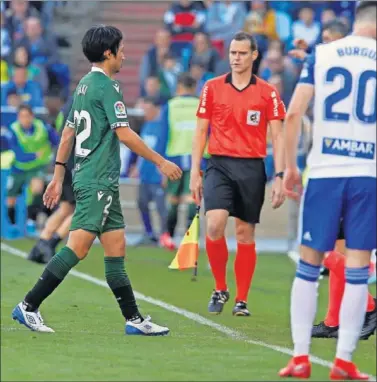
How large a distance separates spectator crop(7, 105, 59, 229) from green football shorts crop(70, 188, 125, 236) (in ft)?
34.5

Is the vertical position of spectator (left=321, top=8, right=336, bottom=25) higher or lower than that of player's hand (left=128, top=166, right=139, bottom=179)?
higher

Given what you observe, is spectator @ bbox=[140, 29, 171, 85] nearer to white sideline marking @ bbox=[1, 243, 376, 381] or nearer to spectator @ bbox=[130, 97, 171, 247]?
spectator @ bbox=[130, 97, 171, 247]

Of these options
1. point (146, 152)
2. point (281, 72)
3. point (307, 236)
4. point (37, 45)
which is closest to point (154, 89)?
point (281, 72)

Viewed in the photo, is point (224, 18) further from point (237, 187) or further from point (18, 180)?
point (237, 187)

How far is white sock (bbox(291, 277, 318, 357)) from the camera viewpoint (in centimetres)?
745

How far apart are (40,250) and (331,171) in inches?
328

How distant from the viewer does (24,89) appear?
22.3m

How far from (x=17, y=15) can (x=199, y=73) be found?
16.4 feet

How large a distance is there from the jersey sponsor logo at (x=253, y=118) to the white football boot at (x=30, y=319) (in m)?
2.65

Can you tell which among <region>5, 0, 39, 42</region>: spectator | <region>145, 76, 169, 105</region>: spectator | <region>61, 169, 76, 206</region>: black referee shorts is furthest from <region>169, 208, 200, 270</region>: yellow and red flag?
<region>5, 0, 39, 42</region>: spectator

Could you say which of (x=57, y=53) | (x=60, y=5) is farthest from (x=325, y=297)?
(x=60, y=5)

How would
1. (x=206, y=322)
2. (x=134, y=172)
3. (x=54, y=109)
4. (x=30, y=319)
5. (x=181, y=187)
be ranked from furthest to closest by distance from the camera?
(x=134, y=172), (x=54, y=109), (x=181, y=187), (x=206, y=322), (x=30, y=319)

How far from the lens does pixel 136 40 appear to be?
25.7 metres

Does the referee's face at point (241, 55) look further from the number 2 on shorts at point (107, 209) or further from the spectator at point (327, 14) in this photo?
the spectator at point (327, 14)
